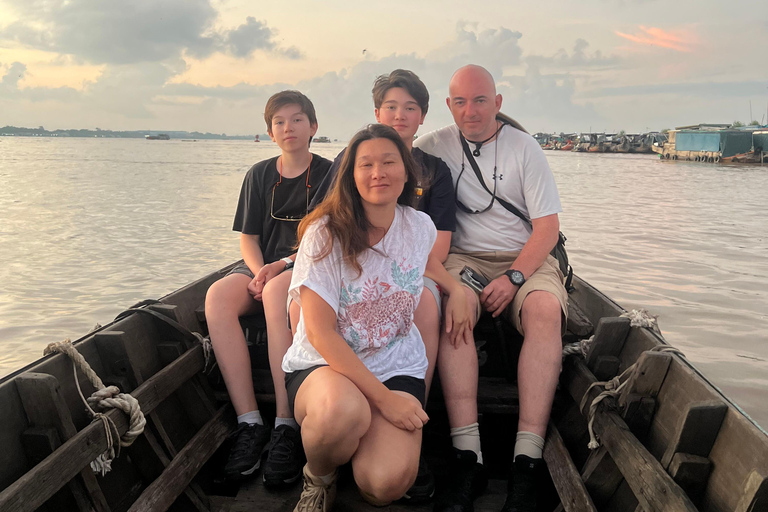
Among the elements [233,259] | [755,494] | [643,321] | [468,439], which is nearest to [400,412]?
[468,439]

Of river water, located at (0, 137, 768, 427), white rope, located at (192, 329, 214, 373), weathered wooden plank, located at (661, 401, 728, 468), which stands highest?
weathered wooden plank, located at (661, 401, 728, 468)

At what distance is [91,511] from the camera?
6.75ft

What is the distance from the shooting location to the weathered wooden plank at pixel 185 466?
7.41 ft

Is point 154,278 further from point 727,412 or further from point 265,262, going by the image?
point 727,412

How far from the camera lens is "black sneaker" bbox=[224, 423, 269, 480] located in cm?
267

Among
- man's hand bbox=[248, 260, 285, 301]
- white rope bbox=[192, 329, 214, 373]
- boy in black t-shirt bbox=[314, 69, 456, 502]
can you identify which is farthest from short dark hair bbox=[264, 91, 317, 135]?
white rope bbox=[192, 329, 214, 373]

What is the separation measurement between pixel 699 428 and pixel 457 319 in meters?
1.18

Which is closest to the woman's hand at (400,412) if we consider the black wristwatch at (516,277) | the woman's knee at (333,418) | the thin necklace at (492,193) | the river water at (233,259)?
the woman's knee at (333,418)

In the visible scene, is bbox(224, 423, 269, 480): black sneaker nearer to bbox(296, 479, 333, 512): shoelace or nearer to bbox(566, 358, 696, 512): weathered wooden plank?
bbox(296, 479, 333, 512): shoelace

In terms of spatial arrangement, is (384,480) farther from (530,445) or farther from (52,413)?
(52,413)

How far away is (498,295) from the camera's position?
10.4ft

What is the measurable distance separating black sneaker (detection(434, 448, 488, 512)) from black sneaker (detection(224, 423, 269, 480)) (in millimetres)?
912

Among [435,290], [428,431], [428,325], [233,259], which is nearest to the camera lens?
[428,325]

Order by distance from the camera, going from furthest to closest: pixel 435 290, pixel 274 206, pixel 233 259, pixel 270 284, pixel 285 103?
pixel 233 259
pixel 274 206
pixel 285 103
pixel 270 284
pixel 435 290
